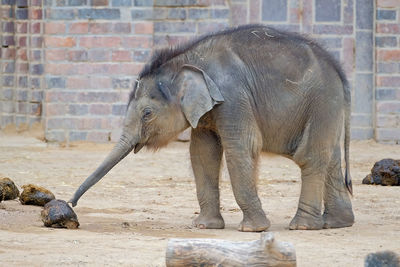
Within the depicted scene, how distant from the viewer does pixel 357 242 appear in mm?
7938

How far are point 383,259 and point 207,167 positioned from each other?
3.70 metres

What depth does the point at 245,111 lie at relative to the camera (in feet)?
28.1

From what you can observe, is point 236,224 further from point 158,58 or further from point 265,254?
point 265,254

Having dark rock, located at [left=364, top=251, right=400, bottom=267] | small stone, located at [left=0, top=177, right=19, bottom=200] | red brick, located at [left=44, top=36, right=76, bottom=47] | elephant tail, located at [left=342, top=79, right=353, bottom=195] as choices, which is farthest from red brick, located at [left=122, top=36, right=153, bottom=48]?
dark rock, located at [left=364, top=251, right=400, bottom=267]

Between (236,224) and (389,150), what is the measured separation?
6235 millimetres

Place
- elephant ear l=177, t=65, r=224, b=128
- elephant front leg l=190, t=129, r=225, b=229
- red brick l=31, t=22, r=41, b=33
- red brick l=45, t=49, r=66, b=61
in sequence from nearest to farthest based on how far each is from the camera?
elephant ear l=177, t=65, r=224, b=128
elephant front leg l=190, t=129, r=225, b=229
red brick l=45, t=49, r=66, b=61
red brick l=31, t=22, r=41, b=33

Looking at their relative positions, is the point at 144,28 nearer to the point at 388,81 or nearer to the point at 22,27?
the point at 22,27

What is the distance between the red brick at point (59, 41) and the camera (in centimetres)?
1514

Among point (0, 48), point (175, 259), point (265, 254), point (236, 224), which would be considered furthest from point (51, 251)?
point (0, 48)

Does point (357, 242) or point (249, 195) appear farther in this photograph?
point (249, 195)

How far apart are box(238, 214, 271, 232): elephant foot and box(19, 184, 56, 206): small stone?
2.16 metres

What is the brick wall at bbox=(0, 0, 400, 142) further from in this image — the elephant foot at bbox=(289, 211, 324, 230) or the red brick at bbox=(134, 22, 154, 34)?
the elephant foot at bbox=(289, 211, 324, 230)

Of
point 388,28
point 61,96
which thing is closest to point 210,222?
point 61,96

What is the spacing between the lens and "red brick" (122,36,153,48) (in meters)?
15.1
